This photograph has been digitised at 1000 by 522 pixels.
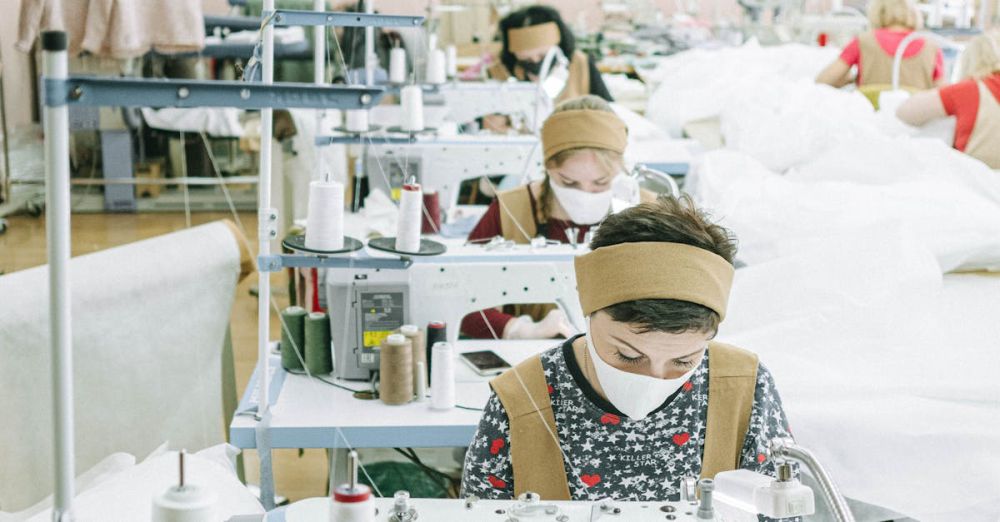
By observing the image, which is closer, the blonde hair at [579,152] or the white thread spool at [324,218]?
the white thread spool at [324,218]

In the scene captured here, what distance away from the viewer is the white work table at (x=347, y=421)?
6.70 ft

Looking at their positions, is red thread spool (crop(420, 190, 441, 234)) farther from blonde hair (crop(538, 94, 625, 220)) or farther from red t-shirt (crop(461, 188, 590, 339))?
blonde hair (crop(538, 94, 625, 220))

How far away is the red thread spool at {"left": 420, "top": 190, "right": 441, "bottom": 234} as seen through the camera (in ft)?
11.5

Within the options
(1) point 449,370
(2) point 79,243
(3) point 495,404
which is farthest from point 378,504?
(2) point 79,243

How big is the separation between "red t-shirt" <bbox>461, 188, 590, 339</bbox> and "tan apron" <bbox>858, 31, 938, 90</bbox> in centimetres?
315

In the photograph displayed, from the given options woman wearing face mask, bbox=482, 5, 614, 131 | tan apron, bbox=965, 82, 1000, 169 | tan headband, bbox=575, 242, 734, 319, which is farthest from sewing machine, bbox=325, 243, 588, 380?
woman wearing face mask, bbox=482, 5, 614, 131

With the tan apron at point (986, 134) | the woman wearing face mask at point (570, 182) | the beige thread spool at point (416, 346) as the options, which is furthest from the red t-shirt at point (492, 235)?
the tan apron at point (986, 134)

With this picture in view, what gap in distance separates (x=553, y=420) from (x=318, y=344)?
2.70 feet

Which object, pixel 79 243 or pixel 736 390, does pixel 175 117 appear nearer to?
pixel 79 243

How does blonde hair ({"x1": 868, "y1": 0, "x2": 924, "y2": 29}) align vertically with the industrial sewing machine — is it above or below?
above

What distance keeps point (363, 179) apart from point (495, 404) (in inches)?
90.5

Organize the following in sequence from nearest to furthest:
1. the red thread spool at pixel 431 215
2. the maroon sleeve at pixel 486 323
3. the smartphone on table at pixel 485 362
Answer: the smartphone on table at pixel 485 362 < the maroon sleeve at pixel 486 323 < the red thread spool at pixel 431 215

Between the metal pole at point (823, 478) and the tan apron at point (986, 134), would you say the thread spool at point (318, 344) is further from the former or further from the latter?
the tan apron at point (986, 134)

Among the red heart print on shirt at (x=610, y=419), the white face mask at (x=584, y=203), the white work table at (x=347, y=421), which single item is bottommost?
the white work table at (x=347, y=421)
